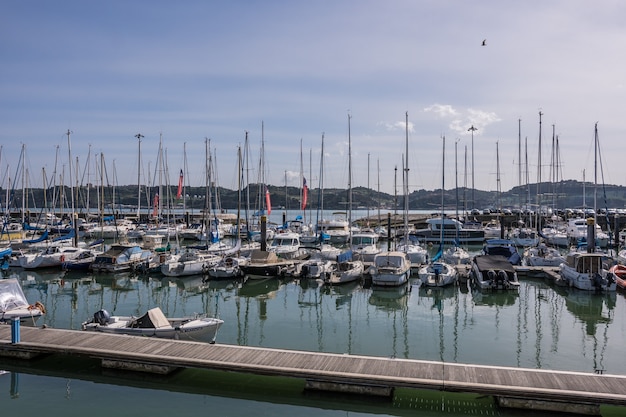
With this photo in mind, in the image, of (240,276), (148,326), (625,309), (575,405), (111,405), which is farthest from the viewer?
(240,276)

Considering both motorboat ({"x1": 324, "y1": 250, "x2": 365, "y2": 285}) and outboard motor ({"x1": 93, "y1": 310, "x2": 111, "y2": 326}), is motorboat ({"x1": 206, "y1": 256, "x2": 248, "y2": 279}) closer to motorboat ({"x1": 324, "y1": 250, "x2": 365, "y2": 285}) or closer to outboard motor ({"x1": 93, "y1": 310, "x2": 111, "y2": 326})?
motorboat ({"x1": 324, "y1": 250, "x2": 365, "y2": 285})

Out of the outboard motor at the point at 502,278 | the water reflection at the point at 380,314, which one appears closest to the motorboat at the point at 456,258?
the water reflection at the point at 380,314

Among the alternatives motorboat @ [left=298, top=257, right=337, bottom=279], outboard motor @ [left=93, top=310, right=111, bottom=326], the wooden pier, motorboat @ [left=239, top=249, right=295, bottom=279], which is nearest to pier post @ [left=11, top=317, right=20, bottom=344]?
the wooden pier

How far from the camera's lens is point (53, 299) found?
1208 inches

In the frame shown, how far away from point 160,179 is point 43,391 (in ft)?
163

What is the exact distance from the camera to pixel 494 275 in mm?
31844

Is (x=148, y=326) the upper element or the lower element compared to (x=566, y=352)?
upper

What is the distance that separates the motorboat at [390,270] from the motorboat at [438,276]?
137cm

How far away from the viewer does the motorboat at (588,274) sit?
31000 mm

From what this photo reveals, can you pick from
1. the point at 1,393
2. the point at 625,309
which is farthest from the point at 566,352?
the point at 1,393

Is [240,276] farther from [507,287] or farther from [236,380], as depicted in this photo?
[236,380]

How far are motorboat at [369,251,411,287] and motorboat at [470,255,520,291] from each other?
4882 mm

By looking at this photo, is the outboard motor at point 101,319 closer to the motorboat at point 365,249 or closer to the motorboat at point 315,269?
the motorboat at point 315,269

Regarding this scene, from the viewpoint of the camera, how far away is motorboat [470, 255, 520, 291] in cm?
3169
